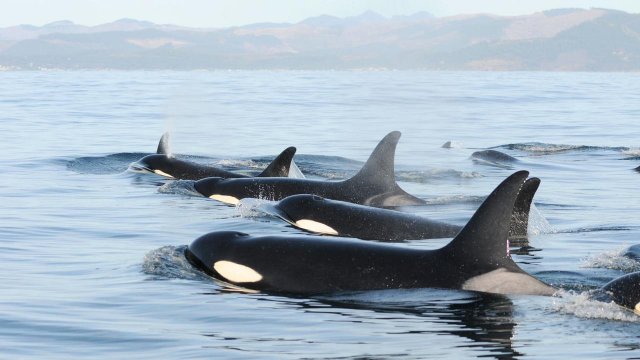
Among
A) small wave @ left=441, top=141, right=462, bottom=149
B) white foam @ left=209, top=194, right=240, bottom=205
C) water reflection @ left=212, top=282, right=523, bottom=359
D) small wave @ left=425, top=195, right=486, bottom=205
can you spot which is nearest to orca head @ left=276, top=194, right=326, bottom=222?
white foam @ left=209, top=194, right=240, bottom=205

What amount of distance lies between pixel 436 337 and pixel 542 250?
169 inches

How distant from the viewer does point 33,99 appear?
50688 millimetres

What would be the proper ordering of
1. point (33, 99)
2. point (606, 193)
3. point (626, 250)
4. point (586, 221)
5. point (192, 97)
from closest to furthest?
point (626, 250) < point (586, 221) < point (606, 193) < point (33, 99) < point (192, 97)

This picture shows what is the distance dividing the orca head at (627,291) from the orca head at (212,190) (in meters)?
7.82

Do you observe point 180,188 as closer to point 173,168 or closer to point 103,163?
point 173,168

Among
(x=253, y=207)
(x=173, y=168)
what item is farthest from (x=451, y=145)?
(x=253, y=207)

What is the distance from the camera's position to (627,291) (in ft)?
26.8

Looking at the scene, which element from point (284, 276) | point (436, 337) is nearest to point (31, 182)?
point (284, 276)

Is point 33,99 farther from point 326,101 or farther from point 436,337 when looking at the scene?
point 436,337

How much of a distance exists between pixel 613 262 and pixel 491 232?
8.29ft

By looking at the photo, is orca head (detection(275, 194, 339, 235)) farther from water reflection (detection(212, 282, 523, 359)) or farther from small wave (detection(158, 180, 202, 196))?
small wave (detection(158, 180, 202, 196))

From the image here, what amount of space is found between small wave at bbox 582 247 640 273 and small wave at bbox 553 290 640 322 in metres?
1.93

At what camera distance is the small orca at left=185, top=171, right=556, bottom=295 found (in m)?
8.57

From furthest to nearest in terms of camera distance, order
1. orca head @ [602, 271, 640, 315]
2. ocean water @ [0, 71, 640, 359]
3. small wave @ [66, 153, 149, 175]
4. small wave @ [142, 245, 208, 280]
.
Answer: small wave @ [66, 153, 149, 175] → small wave @ [142, 245, 208, 280] → orca head @ [602, 271, 640, 315] → ocean water @ [0, 71, 640, 359]
